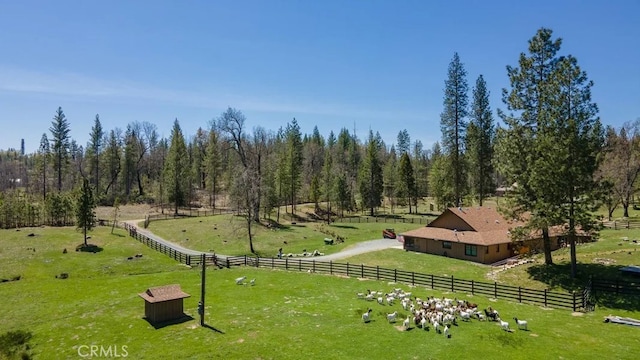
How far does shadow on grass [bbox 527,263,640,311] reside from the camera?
89.7 ft

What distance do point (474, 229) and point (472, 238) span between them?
2109 mm

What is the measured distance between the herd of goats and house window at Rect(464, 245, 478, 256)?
16023mm

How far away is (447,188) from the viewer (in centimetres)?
7388

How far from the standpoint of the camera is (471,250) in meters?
43.4

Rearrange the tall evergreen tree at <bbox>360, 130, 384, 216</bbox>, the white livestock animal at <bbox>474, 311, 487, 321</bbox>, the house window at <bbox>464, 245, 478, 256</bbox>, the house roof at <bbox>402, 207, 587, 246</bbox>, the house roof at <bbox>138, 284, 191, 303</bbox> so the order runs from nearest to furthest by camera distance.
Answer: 1. the white livestock animal at <bbox>474, 311, 487, 321</bbox>
2. the house roof at <bbox>138, 284, 191, 303</bbox>
3. the house window at <bbox>464, 245, 478, 256</bbox>
4. the house roof at <bbox>402, 207, 587, 246</bbox>
5. the tall evergreen tree at <bbox>360, 130, 384, 216</bbox>

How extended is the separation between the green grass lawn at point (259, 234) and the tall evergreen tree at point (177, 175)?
27.6 ft

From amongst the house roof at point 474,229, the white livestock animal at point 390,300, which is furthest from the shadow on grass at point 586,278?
the white livestock animal at point 390,300

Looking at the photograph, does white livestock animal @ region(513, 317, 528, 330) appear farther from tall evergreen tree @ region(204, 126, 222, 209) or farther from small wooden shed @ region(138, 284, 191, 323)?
tall evergreen tree @ region(204, 126, 222, 209)

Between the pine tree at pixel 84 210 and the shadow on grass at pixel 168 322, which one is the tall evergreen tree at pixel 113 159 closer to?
the pine tree at pixel 84 210

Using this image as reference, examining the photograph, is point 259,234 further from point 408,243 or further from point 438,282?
point 438,282

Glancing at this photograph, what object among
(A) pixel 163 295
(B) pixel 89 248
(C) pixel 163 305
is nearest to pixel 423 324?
(C) pixel 163 305

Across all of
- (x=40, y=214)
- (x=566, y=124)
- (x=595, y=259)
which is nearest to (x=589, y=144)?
(x=566, y=124)

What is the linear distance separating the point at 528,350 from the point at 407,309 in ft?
25.9

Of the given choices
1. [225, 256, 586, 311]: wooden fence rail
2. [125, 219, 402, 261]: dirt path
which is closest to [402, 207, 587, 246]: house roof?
[125, 219, 402, 261]: dirt path
